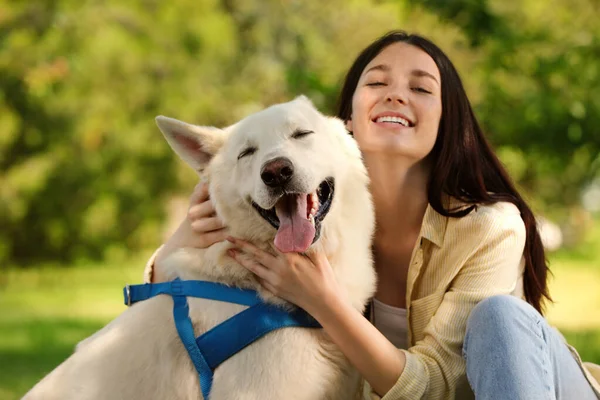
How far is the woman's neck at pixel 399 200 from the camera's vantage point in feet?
9.71

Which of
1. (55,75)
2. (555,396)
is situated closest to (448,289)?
(555,396)

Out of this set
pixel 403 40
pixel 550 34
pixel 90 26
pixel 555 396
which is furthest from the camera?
pixel 90 26

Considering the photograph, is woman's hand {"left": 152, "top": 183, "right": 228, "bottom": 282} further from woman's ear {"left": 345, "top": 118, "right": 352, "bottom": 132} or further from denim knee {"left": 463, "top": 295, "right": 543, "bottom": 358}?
denim knee {"left": 463, "top": 295, "right": 543, "bottom": 358}

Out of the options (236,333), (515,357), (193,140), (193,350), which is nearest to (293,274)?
(236,333)

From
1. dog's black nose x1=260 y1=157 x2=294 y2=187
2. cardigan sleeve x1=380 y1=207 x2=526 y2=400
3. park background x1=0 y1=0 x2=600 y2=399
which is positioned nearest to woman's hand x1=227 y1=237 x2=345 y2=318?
dog's black nose x1=260 y1=157 x2=294 y2=187

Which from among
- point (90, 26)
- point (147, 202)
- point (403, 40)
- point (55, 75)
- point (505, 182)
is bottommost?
point (147, 202)

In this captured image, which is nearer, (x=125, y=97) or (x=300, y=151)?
(x=300, y=151)

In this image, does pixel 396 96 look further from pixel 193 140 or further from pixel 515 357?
pixel 515 357

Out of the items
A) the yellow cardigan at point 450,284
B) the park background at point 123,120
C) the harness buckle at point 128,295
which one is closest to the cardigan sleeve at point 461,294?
the yellow cardigan at point 450,284

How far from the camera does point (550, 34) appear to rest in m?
5.41

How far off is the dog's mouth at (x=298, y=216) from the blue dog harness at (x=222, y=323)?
0.70 feet

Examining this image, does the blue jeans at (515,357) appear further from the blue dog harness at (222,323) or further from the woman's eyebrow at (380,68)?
the woman's eyebrow at (380,68)

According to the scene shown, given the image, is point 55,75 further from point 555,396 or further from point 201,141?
point 555,396

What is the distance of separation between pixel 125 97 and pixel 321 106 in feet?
36.6
